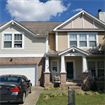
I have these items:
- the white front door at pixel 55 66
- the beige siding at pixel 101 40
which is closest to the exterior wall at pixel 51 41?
the white front door at pixel 55 66

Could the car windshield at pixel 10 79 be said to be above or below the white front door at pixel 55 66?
below

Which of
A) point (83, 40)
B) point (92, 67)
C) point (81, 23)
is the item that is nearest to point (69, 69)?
point (92, 67)

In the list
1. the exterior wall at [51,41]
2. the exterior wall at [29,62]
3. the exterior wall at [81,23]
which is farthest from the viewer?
the exterior wall at [51,41]

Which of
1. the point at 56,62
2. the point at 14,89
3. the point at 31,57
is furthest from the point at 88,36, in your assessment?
the point at 14,89

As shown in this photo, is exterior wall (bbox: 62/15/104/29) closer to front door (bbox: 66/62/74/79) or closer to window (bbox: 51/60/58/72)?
window (bbox: 51/60/58/72)

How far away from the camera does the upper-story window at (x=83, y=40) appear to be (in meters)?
13.3

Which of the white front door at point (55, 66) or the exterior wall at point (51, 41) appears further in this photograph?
the exterior wall at point (51, 41)

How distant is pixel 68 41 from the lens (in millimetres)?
13258

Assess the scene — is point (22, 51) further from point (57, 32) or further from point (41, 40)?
point (57, 32)

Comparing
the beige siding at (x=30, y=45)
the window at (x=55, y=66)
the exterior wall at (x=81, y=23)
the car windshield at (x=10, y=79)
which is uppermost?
the exterior wall at (x=81, y=23)

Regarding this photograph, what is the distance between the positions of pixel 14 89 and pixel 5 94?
46 cm

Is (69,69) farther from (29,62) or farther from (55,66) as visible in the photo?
(29,62)

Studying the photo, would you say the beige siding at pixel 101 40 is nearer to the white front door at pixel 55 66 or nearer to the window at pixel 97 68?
the window at pixel 97 68

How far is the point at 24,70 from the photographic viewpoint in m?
12.5
